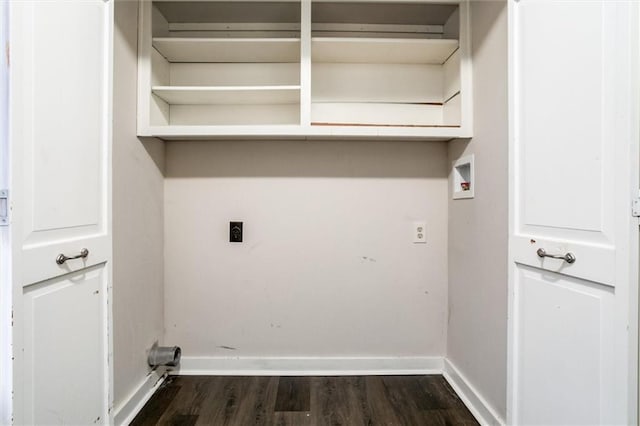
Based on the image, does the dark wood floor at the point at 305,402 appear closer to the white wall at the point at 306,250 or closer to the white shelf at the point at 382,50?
the white wall at the point at 306,250

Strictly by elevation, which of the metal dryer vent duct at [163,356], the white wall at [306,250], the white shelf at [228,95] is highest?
the white shelf at [228,95]

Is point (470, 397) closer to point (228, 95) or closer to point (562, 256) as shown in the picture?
point (562, 256)

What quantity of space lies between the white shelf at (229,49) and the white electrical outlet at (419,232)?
1222mm

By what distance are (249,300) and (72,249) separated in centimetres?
108

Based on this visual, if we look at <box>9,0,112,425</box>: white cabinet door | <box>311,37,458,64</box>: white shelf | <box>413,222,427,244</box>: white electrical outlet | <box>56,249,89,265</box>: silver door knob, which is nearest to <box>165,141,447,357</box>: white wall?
<box>413,222,427,244</box>: white electrical outlet

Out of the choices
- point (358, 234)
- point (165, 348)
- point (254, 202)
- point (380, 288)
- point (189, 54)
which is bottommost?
point (165, 348)

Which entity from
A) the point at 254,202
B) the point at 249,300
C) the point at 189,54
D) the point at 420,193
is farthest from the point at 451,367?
the point at 189,54

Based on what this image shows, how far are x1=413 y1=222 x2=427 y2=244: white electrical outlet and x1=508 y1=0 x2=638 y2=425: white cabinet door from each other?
79cm

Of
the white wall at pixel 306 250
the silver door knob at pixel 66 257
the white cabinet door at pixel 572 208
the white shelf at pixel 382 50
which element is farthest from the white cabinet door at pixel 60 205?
the white cabinet door at pixel 572 208

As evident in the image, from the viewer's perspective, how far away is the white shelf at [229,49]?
162cm

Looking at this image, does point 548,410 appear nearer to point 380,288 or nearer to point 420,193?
point 380,288

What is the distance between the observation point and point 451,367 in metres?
1.83

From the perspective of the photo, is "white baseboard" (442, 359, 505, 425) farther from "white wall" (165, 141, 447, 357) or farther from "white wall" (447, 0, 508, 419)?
"white wall" (165, 141, 447, 357)

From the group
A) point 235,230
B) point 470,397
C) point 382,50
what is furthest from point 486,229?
point 235,230
